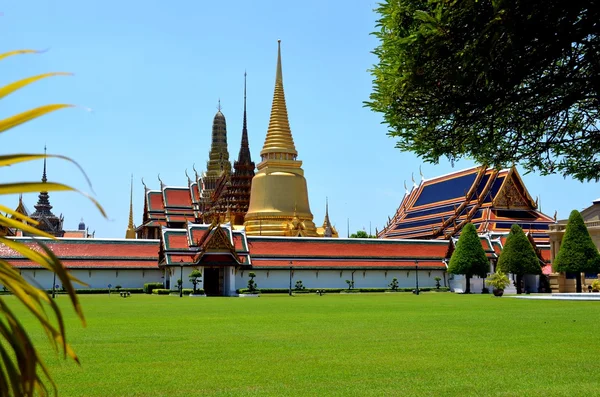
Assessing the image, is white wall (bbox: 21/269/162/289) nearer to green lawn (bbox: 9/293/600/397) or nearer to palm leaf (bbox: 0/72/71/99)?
green lawn (bbox: 9/293/600/397)

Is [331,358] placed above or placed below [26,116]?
below

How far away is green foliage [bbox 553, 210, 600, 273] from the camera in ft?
132

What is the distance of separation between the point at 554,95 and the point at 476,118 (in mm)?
1082

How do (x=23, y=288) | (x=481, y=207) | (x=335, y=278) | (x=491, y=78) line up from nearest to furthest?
(x=23, y=288) → (x=491, y=78) → (x=335, y=278) → (x=481, y=207)

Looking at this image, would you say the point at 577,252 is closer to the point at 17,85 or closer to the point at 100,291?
the point at 100,291

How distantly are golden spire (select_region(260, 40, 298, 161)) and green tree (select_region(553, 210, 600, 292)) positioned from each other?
1115 inches

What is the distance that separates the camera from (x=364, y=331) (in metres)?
14.5

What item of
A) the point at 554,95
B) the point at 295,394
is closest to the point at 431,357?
the point at 295,394

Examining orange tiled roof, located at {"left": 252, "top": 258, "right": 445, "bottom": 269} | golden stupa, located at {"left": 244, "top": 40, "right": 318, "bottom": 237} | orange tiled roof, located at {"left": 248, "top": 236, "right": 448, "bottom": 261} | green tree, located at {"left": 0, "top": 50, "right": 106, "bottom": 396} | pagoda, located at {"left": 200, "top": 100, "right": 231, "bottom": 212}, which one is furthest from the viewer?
pagoda, located at {"left": 200, "top": 100, "right": 231, "bottom": 212}

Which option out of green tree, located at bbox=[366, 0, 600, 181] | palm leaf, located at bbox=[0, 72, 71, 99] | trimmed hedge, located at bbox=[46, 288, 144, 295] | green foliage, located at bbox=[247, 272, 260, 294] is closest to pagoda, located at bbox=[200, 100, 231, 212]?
trimmed hedge, located at bbox=[46, 288, 144, 295]

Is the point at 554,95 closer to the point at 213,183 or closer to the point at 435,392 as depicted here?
the point at 435,392

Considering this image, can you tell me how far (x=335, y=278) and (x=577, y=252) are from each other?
1570 centimetres

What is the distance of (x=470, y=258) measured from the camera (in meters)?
44.7

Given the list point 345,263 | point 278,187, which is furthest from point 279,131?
point 345,263
